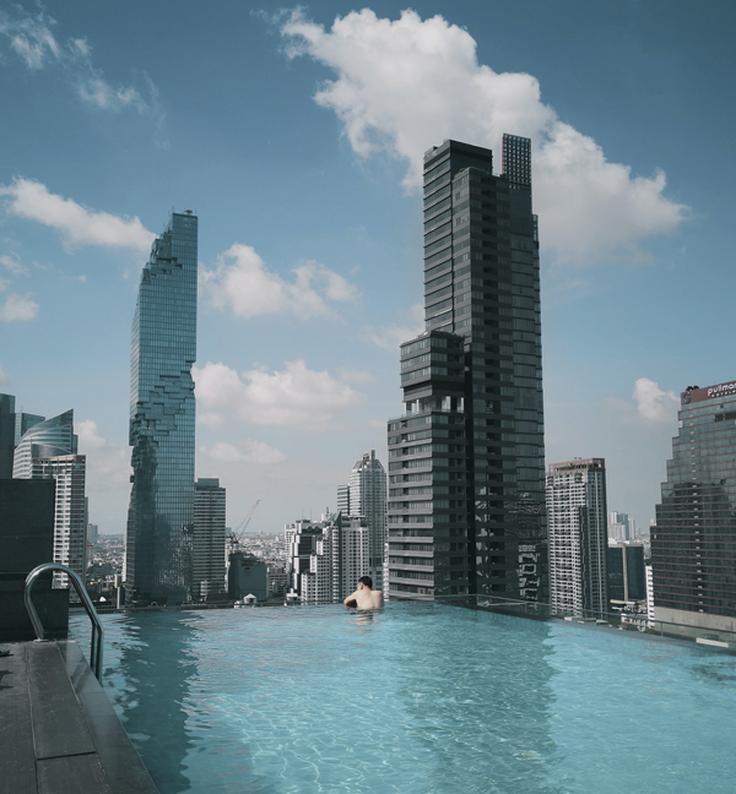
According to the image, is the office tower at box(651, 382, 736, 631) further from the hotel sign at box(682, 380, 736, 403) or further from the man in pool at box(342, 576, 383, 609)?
the man in pool at box(342, 576, 383, 609)

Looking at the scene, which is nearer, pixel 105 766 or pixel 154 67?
pixel 105 766

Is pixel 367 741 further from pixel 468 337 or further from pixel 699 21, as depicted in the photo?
pixel 468 337

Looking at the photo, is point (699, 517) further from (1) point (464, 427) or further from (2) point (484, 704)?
(2) point (484, 704)

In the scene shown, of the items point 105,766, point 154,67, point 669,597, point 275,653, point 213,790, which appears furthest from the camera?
point 669,597

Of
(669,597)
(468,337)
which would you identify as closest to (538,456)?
(468,337)

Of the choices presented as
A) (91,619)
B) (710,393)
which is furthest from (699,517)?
(91,619)

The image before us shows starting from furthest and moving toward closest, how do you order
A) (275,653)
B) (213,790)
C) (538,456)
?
(538,456)
(275,653)
(213,790)

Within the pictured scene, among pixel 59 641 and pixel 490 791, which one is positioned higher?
pixel 59 641
